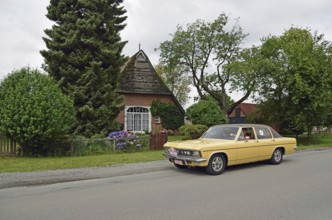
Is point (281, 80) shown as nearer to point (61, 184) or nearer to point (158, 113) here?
point (158, 113)

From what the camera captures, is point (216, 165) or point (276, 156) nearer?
point (216, 165)

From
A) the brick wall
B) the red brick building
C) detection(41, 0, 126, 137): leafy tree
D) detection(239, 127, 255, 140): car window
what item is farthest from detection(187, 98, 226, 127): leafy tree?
detection(239, 127, 255, 140): car window

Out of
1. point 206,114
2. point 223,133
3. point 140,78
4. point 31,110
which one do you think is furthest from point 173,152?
point 140,78

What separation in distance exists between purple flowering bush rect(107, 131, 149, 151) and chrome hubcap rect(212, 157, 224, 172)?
712cm

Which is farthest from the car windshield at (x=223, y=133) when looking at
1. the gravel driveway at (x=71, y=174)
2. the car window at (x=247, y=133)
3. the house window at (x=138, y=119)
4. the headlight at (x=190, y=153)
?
the house window at (x=138, y=119)

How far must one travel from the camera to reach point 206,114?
24.4 m

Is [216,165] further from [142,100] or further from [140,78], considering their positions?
[140,78]

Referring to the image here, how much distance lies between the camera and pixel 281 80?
2189cm

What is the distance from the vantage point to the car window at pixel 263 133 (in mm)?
11488

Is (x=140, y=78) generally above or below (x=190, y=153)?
above

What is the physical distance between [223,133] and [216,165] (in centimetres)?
160

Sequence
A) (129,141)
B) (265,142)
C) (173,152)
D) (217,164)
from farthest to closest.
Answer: (129,141)
(265,142)
(173,152)
(217,164)

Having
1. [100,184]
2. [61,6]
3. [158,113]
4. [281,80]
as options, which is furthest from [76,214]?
[158,113]

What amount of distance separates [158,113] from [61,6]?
13332 mm
